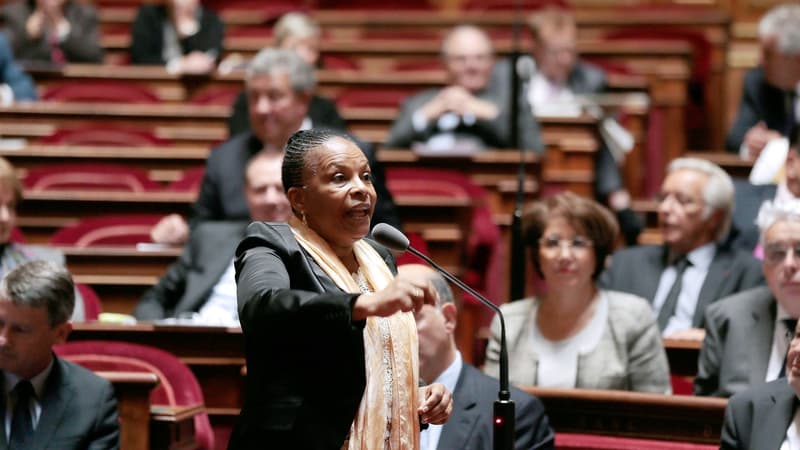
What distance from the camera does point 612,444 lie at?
9.16ft

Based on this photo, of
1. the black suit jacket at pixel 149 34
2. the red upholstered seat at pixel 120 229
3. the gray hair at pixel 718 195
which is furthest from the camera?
the black suit jacket at pixel 149 34

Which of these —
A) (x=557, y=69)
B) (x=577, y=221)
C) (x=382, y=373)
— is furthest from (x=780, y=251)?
(x=557, y=69)

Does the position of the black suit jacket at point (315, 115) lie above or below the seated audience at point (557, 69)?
below

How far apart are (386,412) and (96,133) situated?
3.44 metres

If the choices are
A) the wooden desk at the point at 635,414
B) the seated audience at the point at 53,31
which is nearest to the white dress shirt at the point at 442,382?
the wooden desk at the point at 635,414

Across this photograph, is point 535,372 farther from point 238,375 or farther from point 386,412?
point 386,412

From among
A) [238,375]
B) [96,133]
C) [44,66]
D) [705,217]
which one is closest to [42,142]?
[96,133]

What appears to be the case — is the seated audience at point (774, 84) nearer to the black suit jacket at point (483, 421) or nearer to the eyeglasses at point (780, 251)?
the eyeglasses at point (780, 251)

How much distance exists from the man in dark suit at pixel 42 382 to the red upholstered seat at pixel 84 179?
→ 1911mm

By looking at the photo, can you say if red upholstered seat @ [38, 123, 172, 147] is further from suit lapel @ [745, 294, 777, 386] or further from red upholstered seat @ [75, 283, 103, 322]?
suit lapel @ [745, 294, 777, 386]

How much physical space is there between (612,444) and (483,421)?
339 millimetres

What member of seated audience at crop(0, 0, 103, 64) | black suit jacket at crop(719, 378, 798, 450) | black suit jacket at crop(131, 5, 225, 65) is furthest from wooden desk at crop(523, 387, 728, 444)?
seated audience at crop(0, 0, 103, 64)

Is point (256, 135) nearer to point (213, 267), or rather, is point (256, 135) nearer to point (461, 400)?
point (213, 267)

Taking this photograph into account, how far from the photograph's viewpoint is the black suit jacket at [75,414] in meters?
2.60
